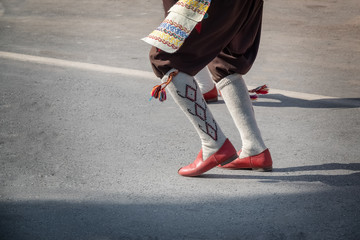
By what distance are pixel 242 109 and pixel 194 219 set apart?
2.35ft

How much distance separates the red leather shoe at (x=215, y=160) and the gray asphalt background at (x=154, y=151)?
0.07 m

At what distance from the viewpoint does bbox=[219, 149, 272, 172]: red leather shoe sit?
2.99 meters

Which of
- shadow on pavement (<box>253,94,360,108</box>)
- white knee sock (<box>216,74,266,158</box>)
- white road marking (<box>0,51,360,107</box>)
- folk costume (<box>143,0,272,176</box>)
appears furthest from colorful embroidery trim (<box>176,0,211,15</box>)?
white road marking (<box>0,51,360,107</box>)

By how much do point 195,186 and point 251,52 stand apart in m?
0.79

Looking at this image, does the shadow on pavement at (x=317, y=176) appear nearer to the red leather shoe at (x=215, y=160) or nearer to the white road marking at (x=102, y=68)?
the red leather shoe at (x=215, y=160)

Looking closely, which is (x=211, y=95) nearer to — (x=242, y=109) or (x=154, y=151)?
(x=154, y=151)

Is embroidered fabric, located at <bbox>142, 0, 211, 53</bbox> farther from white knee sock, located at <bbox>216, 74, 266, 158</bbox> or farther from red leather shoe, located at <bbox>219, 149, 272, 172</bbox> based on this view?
red leather shoe, located at <bbox>219, 149, 272, 172</bbox>

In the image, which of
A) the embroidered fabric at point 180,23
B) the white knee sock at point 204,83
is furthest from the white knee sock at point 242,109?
the white knee sock at point 204,83

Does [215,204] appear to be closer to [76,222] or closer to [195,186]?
[195,186]

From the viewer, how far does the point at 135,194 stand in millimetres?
2826

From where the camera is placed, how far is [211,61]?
2.87m

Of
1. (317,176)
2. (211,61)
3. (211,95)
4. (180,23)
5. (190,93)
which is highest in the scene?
(180,23)

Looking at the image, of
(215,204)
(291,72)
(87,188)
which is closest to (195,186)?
(215,204)

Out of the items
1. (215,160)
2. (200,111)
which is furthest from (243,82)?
(215,160)
